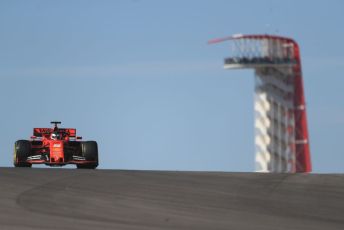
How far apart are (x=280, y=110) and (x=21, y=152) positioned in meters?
76.3

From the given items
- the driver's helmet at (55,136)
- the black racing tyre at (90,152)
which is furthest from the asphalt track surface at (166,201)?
the driver's helmet at (55,136)

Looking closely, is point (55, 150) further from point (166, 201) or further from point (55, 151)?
point (166, 201)

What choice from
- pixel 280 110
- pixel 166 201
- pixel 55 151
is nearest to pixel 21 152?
pixel 55 151

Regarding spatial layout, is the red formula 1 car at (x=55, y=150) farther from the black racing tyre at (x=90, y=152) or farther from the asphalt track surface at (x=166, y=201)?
the asphalt track surface at (x=166, y=201)

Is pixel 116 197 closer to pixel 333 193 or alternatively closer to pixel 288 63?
pixel 333 193

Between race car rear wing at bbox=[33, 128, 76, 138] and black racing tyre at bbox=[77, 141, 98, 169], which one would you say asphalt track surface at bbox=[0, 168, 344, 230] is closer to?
black racing tyre at bbox=[77, 141, 98, 169]

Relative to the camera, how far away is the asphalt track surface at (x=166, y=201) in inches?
593

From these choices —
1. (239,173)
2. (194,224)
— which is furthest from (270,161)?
(194,224)

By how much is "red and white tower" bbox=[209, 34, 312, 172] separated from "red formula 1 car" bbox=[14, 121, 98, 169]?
225 feet

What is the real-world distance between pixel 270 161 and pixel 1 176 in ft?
286

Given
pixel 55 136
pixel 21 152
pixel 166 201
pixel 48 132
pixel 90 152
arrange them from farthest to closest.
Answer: pixel 48 132, pixel 55 136, pixel 90 152, pixel 21 152, pixel 166 201

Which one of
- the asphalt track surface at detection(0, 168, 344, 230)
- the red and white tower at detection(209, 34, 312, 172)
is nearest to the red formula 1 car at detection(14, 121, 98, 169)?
the asphalt track surface at detection(0, 168, 344, 230)

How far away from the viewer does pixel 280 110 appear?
10400 cm

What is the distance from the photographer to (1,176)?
19.5m
